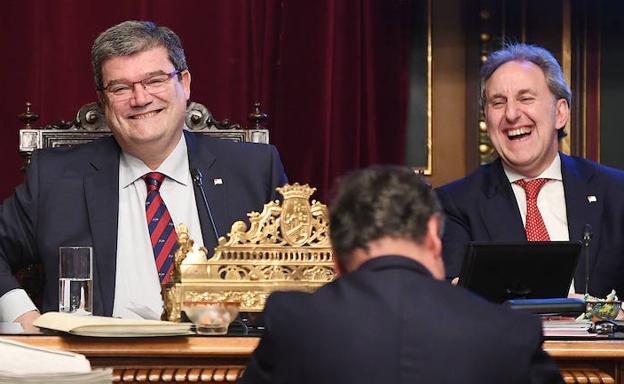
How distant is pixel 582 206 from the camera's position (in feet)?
11.1

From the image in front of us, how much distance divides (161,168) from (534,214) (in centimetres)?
111

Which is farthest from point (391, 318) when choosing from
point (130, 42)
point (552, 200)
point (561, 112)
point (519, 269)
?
point (561, 112)

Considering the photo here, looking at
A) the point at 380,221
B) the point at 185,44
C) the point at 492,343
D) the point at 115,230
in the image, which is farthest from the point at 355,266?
the point at 185,44

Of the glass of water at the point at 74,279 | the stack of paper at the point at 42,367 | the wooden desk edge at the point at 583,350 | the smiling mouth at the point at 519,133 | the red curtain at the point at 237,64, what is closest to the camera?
the stack of paper at the point at 42,367

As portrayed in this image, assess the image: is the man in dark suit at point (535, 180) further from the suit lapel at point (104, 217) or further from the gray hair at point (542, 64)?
the suit lapel at point (104, 217)

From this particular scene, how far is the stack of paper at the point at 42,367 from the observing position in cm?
178

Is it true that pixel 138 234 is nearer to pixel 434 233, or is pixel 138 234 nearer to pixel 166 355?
pixel 166 355

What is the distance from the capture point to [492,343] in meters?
1.54

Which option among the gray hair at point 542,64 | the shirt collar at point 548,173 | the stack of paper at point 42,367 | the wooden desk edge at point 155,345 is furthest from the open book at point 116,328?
the gray hair at point 542,64

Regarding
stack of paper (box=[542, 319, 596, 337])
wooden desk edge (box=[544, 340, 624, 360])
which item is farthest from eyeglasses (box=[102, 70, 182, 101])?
wooden desk edge (box=[544, 340, 624, 360])

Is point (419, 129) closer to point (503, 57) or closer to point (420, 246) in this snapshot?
point (503, 57)

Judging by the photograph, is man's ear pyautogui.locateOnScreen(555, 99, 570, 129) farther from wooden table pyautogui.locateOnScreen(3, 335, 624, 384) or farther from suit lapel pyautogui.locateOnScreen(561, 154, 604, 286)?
wooden table pyautogui.locateOnScreen(3, 335, 624, 384)

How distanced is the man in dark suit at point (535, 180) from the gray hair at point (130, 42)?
3.12 feet

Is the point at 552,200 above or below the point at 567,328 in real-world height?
above
